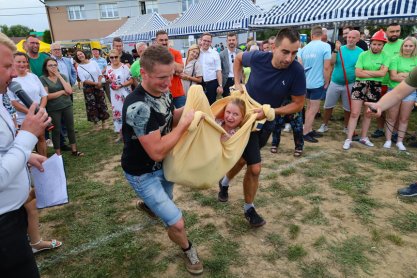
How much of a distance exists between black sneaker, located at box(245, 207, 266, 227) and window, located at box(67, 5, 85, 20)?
124 ft

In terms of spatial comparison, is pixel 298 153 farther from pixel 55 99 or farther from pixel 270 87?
pixel 55 99

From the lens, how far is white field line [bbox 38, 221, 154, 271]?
281 centimetres

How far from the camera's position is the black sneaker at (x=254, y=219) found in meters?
3.21

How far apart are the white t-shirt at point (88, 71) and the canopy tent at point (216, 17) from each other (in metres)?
6.20

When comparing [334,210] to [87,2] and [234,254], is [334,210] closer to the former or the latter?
[234,254]

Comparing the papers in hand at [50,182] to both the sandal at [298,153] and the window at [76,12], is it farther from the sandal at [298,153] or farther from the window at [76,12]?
the window at [76,12]

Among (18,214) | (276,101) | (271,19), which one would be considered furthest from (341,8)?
(18,214)

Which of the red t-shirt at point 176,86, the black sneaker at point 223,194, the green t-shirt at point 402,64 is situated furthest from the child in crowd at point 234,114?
the green t-shirt at point 402,64

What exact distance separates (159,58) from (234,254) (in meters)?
1.96

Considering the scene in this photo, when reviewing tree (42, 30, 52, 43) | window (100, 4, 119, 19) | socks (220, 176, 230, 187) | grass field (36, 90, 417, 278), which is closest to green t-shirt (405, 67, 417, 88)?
grass field (36, 90, 417, 278)

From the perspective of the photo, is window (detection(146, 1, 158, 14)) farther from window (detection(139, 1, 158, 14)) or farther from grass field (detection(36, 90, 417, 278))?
grass field (detection(36, 90, 417, 278))

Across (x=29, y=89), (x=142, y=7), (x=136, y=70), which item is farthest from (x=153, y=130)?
(x=142, y=7)

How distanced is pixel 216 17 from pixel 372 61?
9624 millimetres

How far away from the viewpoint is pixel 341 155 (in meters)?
5.30
